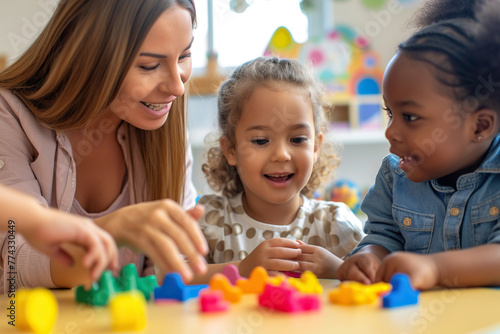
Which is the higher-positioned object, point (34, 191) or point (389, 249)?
point (34, 191)

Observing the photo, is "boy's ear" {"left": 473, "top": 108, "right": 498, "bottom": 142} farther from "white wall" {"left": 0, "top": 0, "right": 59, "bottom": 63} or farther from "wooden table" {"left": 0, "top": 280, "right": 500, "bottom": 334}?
"white wall" {"left": 0, "top": 0, "right": 59, "bottom": 63}

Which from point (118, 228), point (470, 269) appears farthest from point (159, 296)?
point (470, 269)

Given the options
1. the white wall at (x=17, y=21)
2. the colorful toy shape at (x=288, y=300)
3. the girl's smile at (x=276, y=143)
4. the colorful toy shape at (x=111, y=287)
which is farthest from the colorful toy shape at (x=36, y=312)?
the white wall at (x=17, y=21)

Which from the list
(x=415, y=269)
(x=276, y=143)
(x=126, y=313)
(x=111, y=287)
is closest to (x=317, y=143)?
(x=276, y=143)

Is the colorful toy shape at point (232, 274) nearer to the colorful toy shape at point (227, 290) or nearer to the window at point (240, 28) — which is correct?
the colorful toy shape at point (227, 290)

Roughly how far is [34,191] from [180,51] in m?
0.41

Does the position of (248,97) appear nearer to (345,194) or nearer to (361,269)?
(361,269)

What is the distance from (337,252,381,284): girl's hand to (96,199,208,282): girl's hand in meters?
0.34

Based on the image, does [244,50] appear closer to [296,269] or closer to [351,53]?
[351,53]

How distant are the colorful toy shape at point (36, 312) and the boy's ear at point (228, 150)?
780 mm

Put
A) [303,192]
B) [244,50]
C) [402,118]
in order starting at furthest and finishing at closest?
[244,50]
[303,192]
[402,118]

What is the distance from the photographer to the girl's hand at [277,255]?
39.8 inches

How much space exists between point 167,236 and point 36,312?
0.16 m

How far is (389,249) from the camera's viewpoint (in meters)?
1.03
